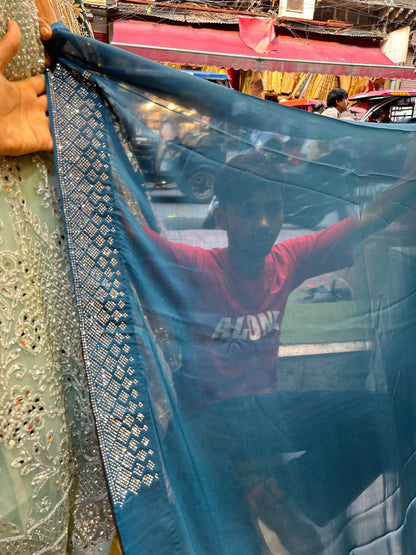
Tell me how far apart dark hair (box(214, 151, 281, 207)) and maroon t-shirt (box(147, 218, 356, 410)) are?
0.15m

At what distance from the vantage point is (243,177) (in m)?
1.16

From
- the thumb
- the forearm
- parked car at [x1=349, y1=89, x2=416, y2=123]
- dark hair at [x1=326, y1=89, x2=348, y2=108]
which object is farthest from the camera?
parked car at [x1=349, y1=89, x2=416, y2=123]

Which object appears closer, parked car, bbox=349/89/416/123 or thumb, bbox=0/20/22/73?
thumb, bbox=0/20/22/73

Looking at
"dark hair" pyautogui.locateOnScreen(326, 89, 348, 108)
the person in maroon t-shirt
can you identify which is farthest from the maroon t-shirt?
"dark hair" pyautogui.locateOnScreen(326, 89, 348, 108)

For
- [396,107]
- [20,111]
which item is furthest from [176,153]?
[396,107]

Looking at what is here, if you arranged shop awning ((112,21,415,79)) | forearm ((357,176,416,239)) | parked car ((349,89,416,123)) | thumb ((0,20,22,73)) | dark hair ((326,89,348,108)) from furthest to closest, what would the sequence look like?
shop awning ((112,21,415,79))
parked car ((349,89,416,123))
dark hair ((326,89,348,108))
forearm ((357,176,416,239))
thumb ((0,20,22,73))

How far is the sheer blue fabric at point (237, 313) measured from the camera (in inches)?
40.2

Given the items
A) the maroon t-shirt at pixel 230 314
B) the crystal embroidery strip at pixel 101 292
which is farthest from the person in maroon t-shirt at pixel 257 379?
the crystal embroidery strip at pixel 101 292

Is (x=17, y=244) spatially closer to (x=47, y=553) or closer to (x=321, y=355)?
(x=47, y=553)

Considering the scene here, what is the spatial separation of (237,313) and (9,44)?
807 millimetres

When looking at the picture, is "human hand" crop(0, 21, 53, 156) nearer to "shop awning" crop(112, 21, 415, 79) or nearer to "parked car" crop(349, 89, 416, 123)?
"parked car" crop(349, 89, 416, 123)

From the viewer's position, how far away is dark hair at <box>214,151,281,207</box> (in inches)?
45.2

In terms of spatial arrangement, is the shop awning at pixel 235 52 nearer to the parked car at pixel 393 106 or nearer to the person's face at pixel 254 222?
the parked car at pixel 393 106

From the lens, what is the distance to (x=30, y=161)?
1.04 metres
